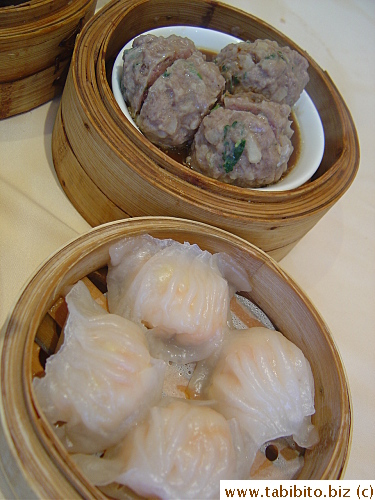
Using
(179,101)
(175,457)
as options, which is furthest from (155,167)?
(175,457)

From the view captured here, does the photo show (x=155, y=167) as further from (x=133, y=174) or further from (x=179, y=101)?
(x=179, y=101)

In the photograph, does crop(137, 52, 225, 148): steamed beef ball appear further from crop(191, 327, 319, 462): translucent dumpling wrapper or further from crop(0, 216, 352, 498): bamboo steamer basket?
crop(191, 327, 319, 462): translucent dumpling wrapper

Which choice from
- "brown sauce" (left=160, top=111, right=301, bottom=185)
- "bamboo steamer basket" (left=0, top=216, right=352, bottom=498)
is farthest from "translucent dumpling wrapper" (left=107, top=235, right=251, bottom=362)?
"brown sauce" (left=160, top=111, right=301, bottom=185)

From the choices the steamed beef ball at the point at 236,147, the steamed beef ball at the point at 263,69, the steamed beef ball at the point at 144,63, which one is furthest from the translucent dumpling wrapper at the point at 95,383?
the steamed beef ball at the point at 263,69

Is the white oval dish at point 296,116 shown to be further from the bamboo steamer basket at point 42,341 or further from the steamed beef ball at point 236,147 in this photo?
the bamboo steamer basket at point 42,341

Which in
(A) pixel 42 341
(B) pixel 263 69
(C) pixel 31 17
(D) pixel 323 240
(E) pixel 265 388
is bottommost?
(A) pixel 42 341

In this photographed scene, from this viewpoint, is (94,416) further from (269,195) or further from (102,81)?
(102,81)

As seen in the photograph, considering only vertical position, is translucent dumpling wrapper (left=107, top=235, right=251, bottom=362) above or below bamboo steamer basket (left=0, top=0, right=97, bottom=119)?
below
